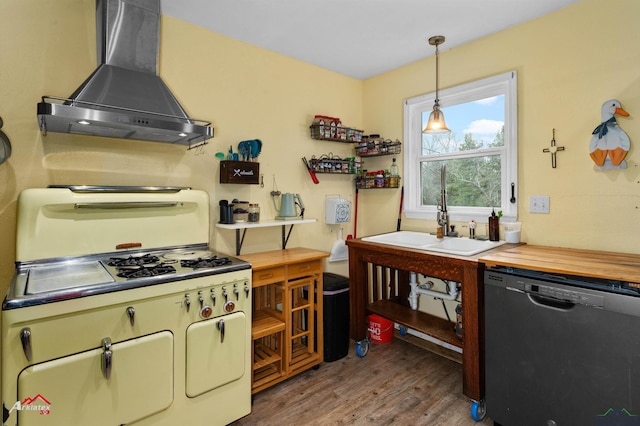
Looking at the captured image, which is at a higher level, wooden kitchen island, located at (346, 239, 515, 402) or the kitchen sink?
the kitchen sink

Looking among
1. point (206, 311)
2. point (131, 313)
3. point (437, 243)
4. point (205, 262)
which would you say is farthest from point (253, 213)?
point (437, 243)

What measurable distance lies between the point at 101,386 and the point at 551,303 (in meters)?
2.15

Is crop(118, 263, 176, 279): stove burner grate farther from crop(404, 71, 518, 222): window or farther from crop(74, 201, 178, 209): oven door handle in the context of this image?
crop(404, 71, 518, 222): window

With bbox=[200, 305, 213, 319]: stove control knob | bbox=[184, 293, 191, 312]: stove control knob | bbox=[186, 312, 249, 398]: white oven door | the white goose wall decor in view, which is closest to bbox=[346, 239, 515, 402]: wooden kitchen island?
the white goose wall decor

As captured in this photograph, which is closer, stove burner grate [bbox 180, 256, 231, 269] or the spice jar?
stove burner grate [bbox 180, 256, 231, 269]

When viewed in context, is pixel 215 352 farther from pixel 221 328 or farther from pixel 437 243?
pixel 437 243

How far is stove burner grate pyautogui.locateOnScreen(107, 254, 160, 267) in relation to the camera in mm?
1827

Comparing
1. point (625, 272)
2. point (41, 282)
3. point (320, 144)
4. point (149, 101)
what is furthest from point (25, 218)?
point (625, 272)

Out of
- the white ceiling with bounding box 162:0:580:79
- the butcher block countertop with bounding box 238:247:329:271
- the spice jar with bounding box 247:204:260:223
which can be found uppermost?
the white ceiling with bounding box 162:0:580:79

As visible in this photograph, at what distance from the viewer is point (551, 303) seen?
1.59 m

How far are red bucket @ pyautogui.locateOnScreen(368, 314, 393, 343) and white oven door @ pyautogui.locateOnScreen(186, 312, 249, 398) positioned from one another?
1.44 meters

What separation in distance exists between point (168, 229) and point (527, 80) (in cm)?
275

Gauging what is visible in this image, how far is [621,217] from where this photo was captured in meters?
1.97

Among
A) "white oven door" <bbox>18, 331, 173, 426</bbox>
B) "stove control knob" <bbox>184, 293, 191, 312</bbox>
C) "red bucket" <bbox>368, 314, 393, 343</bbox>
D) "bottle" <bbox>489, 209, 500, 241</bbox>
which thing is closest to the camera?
"white oven door" <bbox>18, 331, 173, 426</bbox>
